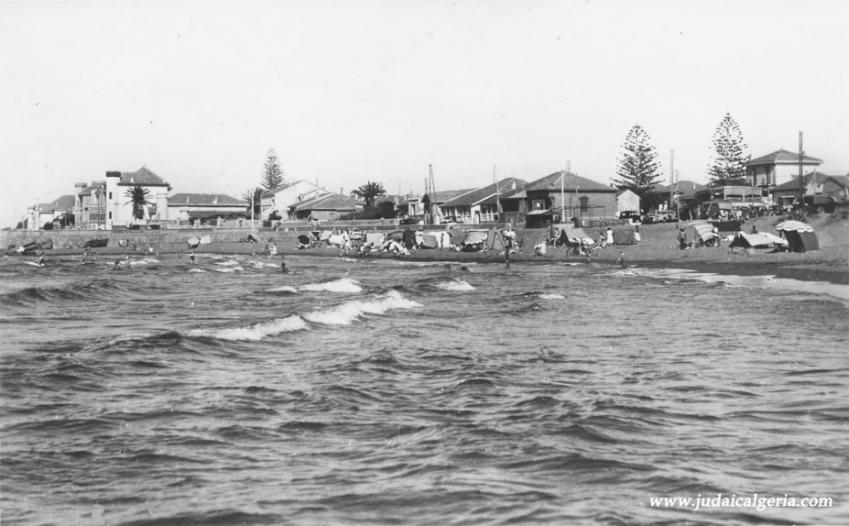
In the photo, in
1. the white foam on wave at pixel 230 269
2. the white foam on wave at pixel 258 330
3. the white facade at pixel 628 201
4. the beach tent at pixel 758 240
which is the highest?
the white facade at pixel 628 201

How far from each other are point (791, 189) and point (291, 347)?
236ft

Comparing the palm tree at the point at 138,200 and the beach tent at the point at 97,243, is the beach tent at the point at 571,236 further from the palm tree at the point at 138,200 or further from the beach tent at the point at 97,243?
the palm tree at the point at 138,200

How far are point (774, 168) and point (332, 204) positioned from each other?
5052 centimetres

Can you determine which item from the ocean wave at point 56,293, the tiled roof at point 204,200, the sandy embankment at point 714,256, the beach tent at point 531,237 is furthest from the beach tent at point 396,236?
the tiled roof at point 204,200

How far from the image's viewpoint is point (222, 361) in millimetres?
15359

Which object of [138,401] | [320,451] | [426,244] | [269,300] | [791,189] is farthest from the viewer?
[791,189]

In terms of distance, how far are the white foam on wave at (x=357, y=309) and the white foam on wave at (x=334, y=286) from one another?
15.4ft

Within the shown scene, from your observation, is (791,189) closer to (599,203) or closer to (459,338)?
(599,203)

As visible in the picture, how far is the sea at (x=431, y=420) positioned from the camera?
7.26 metres

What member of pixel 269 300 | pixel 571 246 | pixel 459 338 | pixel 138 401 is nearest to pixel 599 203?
pixel 571 246

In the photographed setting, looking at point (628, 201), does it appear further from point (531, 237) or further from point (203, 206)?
point (203, 206)

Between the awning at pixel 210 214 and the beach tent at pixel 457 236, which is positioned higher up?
the awning at pixel 210 214

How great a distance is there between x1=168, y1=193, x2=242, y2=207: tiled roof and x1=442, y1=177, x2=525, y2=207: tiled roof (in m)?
39.3

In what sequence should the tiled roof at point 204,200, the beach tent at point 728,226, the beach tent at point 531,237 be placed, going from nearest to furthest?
the beach tent at point 728,226 < the beach tent at point 531,237 < the tiled roof at point 204,200
